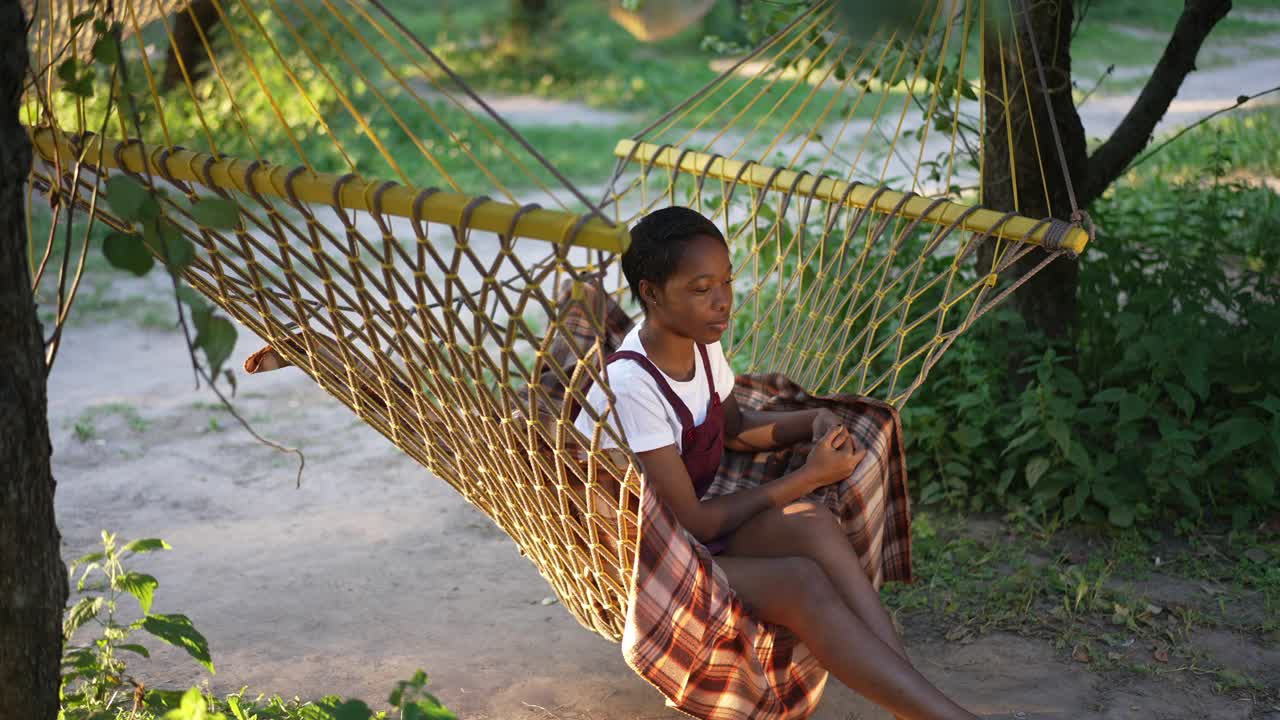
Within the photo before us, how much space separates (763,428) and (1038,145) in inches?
40.3

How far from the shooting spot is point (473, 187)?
20.4ft

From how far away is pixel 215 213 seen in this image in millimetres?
1309

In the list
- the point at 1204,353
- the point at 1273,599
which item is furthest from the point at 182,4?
the point at 1273,599

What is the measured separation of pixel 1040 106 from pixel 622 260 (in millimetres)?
1344

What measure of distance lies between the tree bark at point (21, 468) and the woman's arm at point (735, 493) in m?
0.79

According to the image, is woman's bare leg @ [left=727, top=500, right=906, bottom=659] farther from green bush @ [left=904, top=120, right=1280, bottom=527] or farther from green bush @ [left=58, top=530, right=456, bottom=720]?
green bush @ [left=904, top=120, right=1280, bottom=527]

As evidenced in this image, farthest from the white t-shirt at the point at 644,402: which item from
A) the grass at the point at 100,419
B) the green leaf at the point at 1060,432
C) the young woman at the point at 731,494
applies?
the grass at the point at 100,419

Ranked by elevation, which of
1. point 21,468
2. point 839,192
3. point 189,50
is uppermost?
point 189,50

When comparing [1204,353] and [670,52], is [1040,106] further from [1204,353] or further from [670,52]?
[670,52]

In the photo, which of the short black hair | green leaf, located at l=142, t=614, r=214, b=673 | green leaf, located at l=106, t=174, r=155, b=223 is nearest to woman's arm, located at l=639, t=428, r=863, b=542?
the short black hair

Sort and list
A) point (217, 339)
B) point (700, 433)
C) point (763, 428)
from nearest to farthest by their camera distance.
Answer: point (217, 339) → point (700, 433) → point (763, 428)

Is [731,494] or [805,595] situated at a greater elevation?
[731,494]

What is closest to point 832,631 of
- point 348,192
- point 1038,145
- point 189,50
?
point 348,192

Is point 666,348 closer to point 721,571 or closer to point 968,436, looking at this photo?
point 721,571
